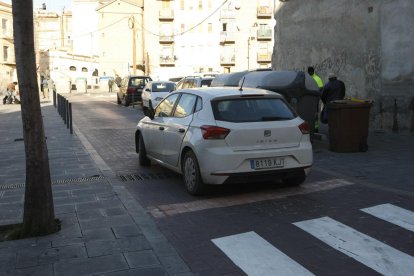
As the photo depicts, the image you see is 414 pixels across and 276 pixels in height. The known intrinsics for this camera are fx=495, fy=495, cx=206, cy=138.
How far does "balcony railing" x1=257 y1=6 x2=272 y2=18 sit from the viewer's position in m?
62.5

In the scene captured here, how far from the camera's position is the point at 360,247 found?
4.82m

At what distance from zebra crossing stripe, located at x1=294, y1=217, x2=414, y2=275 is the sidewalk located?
1.57 meters

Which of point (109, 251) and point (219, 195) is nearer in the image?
point (109, 251)

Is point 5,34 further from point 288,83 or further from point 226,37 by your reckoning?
point 288,83

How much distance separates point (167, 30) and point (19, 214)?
58006mm

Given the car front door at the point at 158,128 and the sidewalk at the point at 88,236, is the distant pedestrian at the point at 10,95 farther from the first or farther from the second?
the car front door at the point at 158,128

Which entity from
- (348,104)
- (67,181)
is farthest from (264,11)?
(67,181)

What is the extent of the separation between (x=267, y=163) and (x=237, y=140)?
0.52 metres

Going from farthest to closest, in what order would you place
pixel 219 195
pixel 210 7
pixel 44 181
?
1. pixel 210 7
2. pixel 219 195
3. pixel 44 181

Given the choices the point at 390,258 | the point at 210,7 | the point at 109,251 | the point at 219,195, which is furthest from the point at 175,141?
the point at 210,7

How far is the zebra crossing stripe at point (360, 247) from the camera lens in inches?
171

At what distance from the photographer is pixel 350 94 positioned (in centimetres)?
1502

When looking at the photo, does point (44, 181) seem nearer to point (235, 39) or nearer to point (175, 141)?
point (175, 141)

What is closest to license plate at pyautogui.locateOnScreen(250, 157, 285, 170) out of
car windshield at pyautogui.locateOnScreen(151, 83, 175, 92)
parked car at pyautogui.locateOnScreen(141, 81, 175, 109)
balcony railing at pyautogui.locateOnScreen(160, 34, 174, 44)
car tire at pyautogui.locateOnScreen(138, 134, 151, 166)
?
car tire at pyautogui.locateOnScreen(138, 134, 151, 166)
